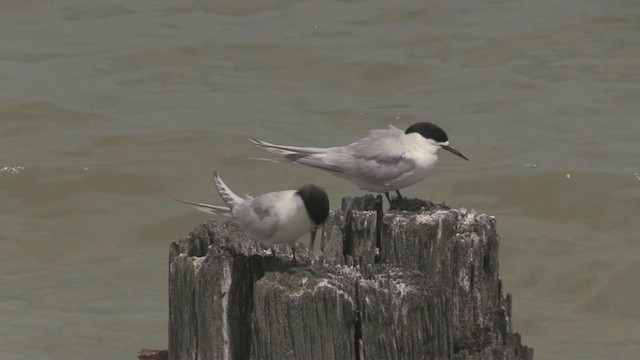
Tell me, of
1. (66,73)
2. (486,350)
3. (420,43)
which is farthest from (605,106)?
(486,350)

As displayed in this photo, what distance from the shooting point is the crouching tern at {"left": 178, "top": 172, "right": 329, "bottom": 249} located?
509cm

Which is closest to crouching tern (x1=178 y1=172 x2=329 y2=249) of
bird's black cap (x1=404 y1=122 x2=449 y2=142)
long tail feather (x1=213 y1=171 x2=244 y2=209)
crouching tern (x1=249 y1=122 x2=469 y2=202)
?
long tail feather (x1=213 y1=171 x2=244 y2=209)

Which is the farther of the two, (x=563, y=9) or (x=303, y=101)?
(x=563, y=9)

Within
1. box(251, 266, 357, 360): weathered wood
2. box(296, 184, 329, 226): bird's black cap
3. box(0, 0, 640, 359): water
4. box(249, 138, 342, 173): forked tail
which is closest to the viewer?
box(251, 266, 357, 360): weathered wood

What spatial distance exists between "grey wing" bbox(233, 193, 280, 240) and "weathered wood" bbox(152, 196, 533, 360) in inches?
1.8

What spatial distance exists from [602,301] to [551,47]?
186 inches

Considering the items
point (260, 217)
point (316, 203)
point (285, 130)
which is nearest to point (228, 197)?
point (260, 217)

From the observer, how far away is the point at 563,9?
1458 centimetres

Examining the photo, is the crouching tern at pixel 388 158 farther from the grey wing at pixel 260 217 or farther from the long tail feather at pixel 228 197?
the grey wing at pixel 260 217

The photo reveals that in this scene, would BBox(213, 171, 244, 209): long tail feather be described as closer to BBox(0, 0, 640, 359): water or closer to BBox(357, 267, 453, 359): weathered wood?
BBox(357, 267, 453, 359): weathered wood

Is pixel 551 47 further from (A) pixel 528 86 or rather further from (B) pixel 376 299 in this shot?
(B) pixel 376 299

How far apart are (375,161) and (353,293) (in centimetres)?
212

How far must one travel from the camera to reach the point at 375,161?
6.48m

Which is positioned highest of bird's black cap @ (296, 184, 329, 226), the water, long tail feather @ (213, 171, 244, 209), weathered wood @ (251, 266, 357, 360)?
bird's black cap @ (296, 184, 329, 226)
